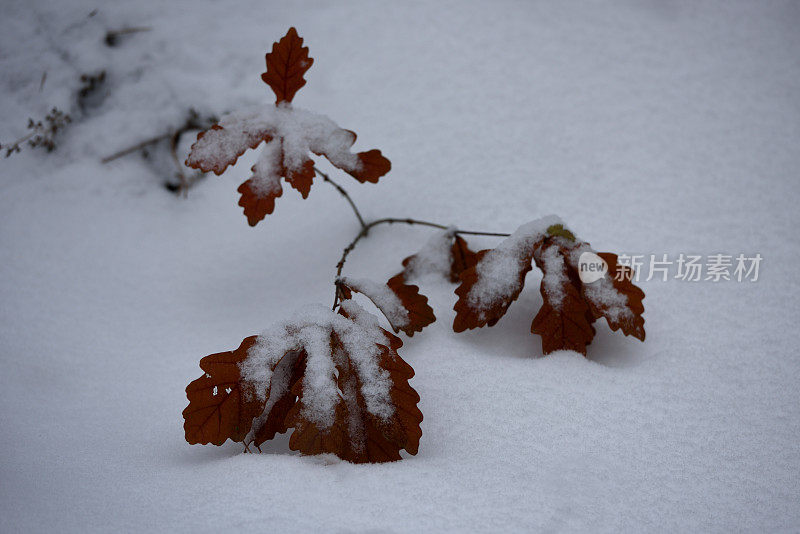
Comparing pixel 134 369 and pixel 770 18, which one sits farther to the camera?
pixel 770 18

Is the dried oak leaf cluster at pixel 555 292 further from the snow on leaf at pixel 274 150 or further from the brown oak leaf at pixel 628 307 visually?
the snow on leaf at pixel 274 150

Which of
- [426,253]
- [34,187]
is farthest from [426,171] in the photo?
[34,187]

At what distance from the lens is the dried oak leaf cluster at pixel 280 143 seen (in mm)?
970

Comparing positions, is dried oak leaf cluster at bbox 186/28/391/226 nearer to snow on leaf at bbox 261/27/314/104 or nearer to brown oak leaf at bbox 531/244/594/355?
snow on leaf at bbox 261/27/314/104

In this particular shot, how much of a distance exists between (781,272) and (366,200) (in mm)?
885

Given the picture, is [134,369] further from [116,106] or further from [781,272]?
[781,272]

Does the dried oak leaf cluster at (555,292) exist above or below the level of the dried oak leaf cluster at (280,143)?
below

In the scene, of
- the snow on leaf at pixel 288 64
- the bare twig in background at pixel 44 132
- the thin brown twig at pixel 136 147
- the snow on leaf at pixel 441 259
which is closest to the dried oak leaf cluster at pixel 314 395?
the snow on leaf at pixel 441 259

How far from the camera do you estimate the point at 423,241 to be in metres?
1.28

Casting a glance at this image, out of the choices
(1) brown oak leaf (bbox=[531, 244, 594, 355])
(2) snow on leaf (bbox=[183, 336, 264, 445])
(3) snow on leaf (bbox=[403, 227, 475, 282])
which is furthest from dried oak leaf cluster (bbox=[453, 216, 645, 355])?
(2) snow on leaf (bbox=[183, 336, 264, 445])

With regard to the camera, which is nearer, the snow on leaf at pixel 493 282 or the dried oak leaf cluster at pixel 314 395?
the dried oak leaf cluster at pixel 314 395

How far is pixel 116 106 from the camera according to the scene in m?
1.52

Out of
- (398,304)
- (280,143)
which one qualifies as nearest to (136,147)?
(280,143)

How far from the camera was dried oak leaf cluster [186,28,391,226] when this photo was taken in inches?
38.2
